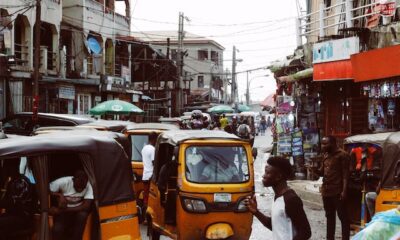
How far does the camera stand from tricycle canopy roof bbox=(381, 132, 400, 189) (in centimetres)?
732

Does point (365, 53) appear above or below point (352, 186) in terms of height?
above

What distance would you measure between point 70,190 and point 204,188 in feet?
9.68

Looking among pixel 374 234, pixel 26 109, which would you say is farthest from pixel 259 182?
pixel 374 234

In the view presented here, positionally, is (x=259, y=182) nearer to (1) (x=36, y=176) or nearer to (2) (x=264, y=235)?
(2) (x=264, y=235)

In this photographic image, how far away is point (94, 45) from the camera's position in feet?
111

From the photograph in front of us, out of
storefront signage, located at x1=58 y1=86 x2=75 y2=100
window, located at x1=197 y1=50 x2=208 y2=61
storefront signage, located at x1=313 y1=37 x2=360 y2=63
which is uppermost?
window, located at x1=197 y1=50 x2=208 y2=61

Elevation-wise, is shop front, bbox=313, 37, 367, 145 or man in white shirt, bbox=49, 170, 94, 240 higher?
shop front, bbox=313, 37, 367, 145

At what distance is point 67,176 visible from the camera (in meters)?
6.60

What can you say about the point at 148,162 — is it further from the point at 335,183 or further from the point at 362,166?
the point at 362,166

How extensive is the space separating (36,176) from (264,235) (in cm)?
619

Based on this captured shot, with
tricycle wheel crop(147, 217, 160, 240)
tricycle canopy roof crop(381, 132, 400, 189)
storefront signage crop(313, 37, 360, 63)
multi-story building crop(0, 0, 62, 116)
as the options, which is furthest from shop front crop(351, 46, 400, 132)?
multi-story building crop(0, 0, 62, 116)

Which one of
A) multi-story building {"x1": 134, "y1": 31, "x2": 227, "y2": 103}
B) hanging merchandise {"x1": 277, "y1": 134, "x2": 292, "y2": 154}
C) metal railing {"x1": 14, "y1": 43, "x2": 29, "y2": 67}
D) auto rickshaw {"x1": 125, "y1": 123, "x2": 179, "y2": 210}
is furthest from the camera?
multi-story building {"x1": 134, "y1": 31, "x2": 227, "y2": 103}

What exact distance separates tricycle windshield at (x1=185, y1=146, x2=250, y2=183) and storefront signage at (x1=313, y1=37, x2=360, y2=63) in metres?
6.80

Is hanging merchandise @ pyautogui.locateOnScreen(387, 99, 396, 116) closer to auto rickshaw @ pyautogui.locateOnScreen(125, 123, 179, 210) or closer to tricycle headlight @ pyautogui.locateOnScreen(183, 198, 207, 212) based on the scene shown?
auto rickshaw @ pyautogui.locateOnScreen(125, 123, 179, 210)
